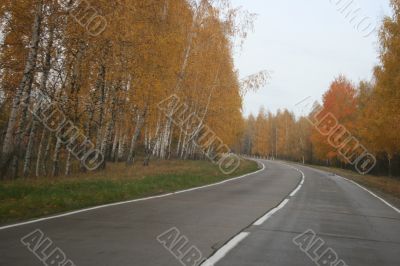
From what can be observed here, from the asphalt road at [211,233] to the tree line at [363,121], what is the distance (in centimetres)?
1497

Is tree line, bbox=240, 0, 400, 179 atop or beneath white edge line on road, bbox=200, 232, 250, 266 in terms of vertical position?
atop

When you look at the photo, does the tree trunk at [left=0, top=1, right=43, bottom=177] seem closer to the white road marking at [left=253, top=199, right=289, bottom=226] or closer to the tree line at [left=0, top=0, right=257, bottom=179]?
the tree line at [left=0, top=0, right=257, bottom=179]

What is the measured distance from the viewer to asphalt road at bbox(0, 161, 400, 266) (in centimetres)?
619

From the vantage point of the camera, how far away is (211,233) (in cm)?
815

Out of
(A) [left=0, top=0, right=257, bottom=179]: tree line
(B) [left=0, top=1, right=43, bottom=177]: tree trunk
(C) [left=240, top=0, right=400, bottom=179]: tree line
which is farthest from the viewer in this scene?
(C) [left=240, top=0, right=400, bottom=179]: tree line

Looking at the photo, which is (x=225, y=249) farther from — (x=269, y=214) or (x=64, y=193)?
(x=64, y=193)

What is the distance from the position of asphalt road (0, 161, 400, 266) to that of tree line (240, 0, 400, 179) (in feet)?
49.1

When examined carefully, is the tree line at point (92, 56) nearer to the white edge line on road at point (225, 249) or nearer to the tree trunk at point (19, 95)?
Result: the tree trunk at point (19, 95)

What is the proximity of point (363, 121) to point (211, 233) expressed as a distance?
3418 cm

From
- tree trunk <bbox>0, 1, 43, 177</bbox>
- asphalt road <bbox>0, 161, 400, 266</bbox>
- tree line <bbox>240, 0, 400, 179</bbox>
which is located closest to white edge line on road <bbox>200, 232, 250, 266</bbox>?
asphalt road <bbox>0, 161, 400, 266</bbox>

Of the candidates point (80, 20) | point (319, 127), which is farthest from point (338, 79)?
point (80, 20)

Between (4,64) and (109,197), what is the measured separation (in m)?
8.57

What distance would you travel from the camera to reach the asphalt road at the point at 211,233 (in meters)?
6.19

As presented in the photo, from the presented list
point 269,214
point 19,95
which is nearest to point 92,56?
point 19,95
